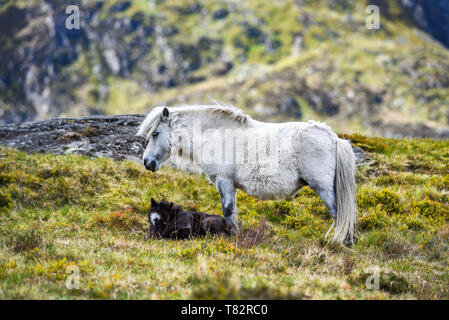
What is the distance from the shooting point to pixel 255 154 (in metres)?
7.95

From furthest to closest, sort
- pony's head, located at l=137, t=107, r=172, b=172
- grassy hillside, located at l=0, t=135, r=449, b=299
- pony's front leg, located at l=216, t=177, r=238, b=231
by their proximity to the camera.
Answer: pony's head, located at l=137, t=107, r=172, b=172 < pony's front leg, located at l=216, t=177, r=238, b=231 < grassy hillside, located at l=0, t=135, r=449, b=299

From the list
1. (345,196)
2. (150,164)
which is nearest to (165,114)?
(150,164)

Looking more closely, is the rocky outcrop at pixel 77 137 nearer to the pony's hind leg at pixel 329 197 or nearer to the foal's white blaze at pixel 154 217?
the foal's white blaze at pixel 154 217

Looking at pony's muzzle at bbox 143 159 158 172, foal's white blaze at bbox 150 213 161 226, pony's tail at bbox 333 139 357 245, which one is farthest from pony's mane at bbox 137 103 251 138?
pony's tail at bbox 333 139 357 245

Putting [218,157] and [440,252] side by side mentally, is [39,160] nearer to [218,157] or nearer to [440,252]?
[218,157]

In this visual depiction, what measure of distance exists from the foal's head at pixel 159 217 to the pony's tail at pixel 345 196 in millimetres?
3726

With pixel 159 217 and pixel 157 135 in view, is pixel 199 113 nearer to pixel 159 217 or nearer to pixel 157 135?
pixel 157 135

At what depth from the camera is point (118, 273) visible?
537cm

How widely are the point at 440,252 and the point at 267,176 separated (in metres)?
4.05

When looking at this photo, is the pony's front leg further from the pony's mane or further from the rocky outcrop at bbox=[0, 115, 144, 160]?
the rocky outcrop at bbox=[0, 115, 144, 160]

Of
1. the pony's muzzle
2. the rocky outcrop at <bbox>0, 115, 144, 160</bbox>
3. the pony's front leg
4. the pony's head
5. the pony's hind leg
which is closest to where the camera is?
the pony's hind leg

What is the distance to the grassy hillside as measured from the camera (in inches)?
200

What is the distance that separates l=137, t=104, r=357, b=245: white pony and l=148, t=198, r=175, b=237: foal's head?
1020 millimetres

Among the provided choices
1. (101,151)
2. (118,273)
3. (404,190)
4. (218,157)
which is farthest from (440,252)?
(101,151)
